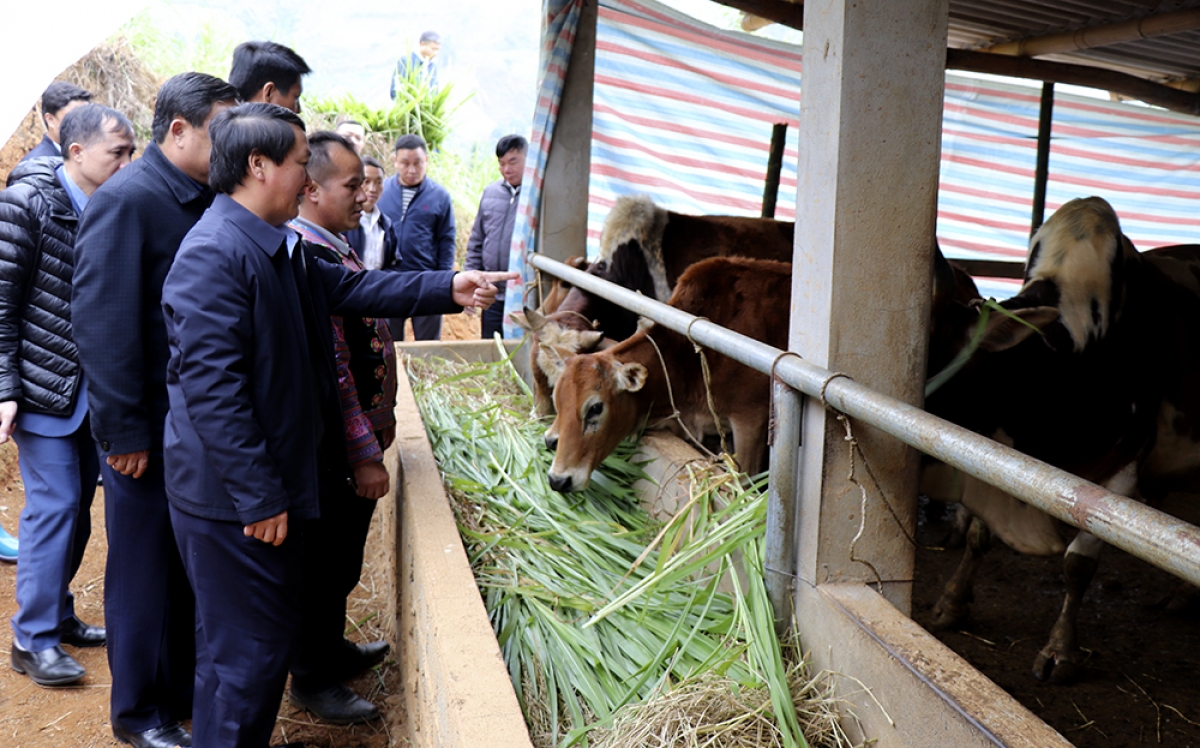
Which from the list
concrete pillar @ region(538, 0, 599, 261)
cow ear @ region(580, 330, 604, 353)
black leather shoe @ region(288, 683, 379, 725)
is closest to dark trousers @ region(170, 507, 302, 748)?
black leather shoe @ region(288, 683, 379, 725)

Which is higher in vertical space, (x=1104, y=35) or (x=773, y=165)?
(x=1104, y=35)

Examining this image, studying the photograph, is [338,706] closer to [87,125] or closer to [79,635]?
[79,635]

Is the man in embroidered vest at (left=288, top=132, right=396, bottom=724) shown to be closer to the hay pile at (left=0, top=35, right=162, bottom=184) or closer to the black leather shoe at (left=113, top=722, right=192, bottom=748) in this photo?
the black leather shoe at (left=113, top=722, right=192, bottom=748)

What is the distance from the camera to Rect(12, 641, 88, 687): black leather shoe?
3.57 metres

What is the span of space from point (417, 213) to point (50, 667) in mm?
5042

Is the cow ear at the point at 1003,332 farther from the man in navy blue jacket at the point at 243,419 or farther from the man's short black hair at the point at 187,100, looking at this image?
the man's short black hair at the point at 187,100

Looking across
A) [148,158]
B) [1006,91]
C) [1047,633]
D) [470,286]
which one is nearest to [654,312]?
[470,286]

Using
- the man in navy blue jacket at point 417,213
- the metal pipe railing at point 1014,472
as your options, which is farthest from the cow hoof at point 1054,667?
the man in navy blue jacket at point 417,213

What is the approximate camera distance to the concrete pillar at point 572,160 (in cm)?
A: 528

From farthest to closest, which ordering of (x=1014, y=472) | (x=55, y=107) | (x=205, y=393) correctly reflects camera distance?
(x=55, y=107) < (x=205, y=393) < (x=1014, y=472)

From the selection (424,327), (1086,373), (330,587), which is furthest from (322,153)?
(424,327)

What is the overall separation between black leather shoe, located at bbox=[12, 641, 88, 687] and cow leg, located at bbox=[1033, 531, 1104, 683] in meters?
3.77

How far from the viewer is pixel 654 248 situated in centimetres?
466

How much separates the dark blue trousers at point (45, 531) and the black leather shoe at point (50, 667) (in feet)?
0.11
